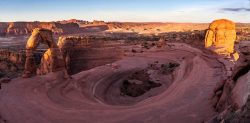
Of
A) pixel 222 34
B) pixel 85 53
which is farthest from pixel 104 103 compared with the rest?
pixel 85 53

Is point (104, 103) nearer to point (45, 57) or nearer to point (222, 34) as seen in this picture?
point (45, 57)

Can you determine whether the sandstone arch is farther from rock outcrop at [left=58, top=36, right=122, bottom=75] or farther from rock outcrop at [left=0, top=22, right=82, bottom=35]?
rock outcrop at [left=0, top=22, right=82, bottom=35]

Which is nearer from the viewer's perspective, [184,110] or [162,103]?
[184,110]

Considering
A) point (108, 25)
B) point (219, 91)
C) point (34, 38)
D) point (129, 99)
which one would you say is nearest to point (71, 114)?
point (219, 91)

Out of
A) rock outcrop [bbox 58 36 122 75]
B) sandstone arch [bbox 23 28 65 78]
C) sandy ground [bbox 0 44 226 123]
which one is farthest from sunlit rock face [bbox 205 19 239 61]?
sandstone arch [bbox 23 28 65 78]

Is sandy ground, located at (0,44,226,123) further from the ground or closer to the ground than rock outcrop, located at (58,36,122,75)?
further from the ground

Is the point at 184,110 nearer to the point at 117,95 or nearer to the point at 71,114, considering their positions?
the point at 71,114
